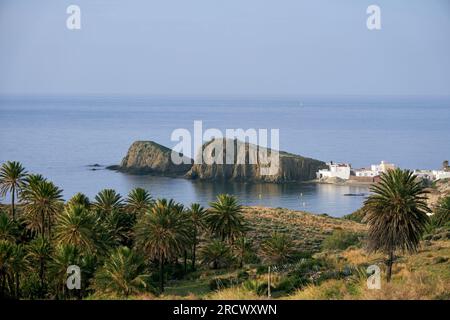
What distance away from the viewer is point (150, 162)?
12575cm

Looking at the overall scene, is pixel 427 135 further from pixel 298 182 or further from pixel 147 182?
pixel 147 182

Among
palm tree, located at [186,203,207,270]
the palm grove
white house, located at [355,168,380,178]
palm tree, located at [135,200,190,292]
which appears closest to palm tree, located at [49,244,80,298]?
the palm grove

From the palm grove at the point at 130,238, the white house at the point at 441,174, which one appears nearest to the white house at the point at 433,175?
the white house at the point at 441,174

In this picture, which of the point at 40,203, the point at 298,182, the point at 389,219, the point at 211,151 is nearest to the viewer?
the point at 389,219

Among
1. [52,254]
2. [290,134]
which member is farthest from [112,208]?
[290,134]

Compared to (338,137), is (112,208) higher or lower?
lower

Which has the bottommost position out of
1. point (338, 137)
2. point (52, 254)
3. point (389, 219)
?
point (52, 254)

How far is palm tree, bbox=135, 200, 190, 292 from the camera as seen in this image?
88.0 ft

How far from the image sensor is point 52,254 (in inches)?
1037

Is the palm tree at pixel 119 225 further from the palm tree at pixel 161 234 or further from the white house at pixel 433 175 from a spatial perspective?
the white house at pixel 433 175

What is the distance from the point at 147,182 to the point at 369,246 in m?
90.4

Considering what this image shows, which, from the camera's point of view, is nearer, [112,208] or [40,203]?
[40,203]

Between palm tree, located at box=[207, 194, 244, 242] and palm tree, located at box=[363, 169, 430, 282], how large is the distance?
1149 centimetres

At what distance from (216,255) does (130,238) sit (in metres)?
4.62
